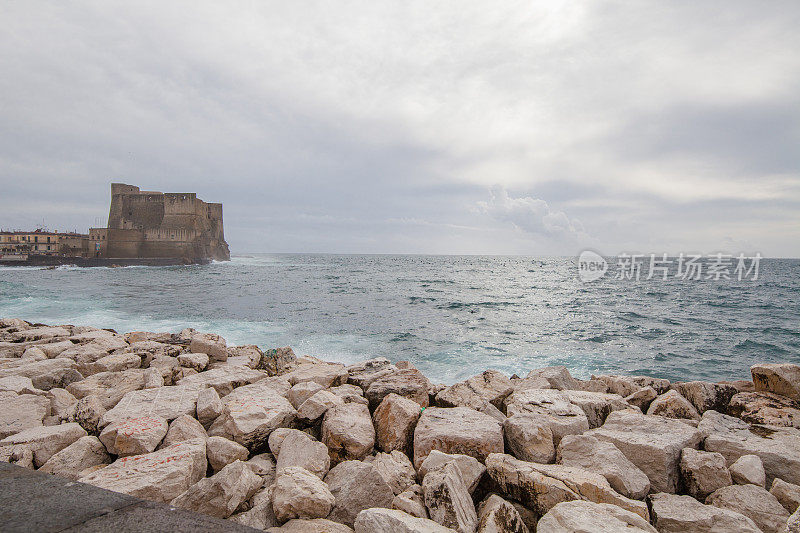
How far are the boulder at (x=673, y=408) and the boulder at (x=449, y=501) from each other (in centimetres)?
286

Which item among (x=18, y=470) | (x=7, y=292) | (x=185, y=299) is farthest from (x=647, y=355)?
(x=7, y=292)

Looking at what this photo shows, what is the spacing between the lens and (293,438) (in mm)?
3082

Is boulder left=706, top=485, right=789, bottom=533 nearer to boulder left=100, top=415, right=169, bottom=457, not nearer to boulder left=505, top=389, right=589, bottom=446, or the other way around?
boulder left=505, top=389, right=589, bottom=446

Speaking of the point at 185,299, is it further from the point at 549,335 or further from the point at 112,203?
the point at 112,203

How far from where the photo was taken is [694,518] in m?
2.43

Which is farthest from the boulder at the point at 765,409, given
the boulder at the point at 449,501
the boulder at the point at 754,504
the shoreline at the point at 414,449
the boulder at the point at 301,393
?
the boulder at the point at 301,393

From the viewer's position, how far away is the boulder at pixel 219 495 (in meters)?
2.41

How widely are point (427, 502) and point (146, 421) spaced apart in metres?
2.55

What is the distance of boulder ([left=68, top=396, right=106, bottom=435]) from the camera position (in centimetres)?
360

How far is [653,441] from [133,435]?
420 cm

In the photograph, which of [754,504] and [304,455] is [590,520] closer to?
[754,504]

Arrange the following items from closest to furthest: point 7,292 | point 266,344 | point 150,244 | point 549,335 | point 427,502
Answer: point 427,502 < point 266,344 < point 549,335 < point 7,292 < point 150,244

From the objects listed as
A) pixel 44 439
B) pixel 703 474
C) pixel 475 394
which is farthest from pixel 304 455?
pixel 703 474

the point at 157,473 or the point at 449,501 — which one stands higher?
the point at 449,501
